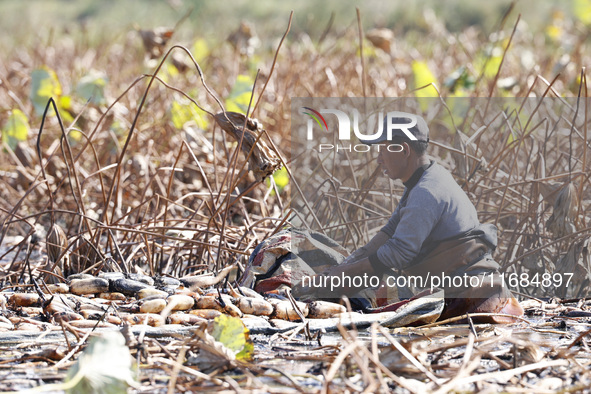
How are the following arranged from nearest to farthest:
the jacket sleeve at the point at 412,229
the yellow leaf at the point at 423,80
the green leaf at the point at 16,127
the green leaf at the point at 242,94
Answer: the jacket sleeve at the point at 412,229 → the green leaf at the point at 242,94 → the green leaf at the point at 16,127 → the yellow leaf at the point at 423,80

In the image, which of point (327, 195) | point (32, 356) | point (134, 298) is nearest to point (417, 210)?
point (327, 195)

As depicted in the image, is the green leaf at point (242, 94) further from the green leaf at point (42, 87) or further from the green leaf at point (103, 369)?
the green leaf at point (103, 369)

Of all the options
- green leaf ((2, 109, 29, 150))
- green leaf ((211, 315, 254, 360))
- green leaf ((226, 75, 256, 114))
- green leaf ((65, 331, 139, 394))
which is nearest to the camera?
green leaf ((65, 331, 139, 394))

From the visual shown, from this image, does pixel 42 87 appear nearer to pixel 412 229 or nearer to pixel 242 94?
pixel 242 94

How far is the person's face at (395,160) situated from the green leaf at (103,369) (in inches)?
30.6

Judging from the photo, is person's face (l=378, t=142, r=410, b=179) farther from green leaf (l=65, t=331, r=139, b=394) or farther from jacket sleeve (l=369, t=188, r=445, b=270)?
green leaf (l=65, t=331, r=139, b=394)

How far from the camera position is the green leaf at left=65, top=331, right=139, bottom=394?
39.6 inches

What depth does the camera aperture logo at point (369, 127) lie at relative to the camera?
5.27ft

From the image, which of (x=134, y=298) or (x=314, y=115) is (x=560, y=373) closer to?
(x=314, y=115)

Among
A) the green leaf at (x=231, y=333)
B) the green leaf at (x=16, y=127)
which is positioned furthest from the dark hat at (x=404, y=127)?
the green leaf at (x=16, y=127)

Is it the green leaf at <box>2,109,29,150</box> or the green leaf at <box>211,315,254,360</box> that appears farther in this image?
the green leaf at <box>2,109,29,150</box>

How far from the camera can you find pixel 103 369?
1.01 meters

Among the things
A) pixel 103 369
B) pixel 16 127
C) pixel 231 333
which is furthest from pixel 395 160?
pixel 16 127

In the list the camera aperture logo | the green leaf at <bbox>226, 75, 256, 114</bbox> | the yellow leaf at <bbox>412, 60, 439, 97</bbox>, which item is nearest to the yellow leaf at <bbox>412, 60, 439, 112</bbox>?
the yellow leaf at <bbox>412, 60, 439, 97</bbox>
